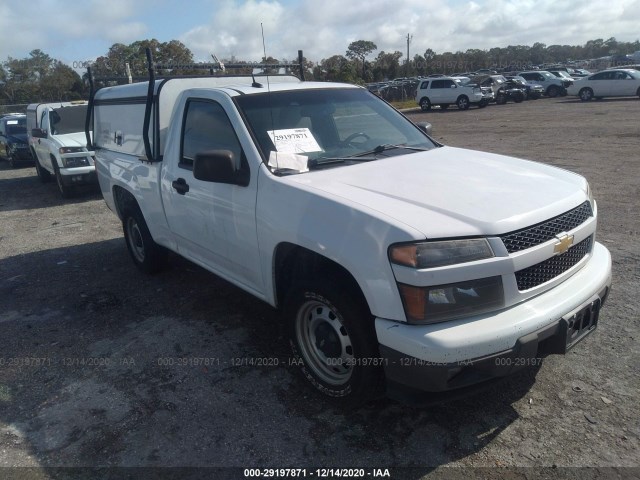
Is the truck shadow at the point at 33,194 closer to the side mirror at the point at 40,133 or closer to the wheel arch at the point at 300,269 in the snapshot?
the side mirror at the point at 40,133

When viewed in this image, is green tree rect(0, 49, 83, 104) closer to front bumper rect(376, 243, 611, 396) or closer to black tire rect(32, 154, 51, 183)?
black tire rect(32, 154, 51, 183)

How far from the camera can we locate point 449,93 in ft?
100

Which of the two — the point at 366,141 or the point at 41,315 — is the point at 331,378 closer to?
the point at 366,141

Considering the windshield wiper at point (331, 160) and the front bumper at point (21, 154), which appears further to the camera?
the front bumper at point (21, 154)

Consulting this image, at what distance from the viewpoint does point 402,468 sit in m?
2.77

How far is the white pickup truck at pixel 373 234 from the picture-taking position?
2586mm

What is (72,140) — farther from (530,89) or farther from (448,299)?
(530,89)

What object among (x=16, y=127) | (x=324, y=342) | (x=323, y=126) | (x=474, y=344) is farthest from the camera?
(x=16, y=127)

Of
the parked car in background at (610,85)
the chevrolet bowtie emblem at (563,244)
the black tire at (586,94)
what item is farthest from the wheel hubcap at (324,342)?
the black tire at (586,94)

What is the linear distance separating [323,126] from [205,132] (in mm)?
960

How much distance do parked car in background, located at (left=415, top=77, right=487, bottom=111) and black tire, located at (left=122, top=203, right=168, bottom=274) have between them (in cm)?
2760

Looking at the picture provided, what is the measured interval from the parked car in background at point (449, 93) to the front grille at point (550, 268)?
29059 mm

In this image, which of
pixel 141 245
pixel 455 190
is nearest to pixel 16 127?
pixel 141 245

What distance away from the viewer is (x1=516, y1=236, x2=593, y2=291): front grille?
276 centimetres
